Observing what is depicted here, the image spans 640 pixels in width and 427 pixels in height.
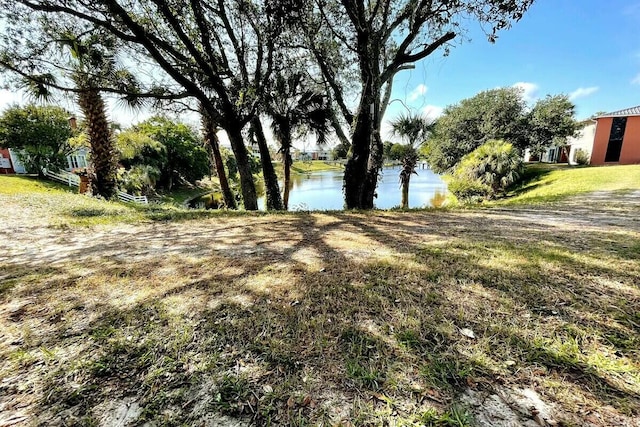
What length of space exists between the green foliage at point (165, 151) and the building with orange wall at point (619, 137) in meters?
28.5

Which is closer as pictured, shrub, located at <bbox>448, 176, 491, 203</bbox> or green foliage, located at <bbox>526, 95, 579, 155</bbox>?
shrub, located at <bbox>448, 176, 491, 203</bbox>

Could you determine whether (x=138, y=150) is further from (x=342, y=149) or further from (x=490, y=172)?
(x=490, y=172)

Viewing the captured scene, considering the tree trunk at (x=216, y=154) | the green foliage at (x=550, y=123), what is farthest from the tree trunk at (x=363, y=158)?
the green foliage at (x=550, y=123)

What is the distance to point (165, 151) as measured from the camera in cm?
2300

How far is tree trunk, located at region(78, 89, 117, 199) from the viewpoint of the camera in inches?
374

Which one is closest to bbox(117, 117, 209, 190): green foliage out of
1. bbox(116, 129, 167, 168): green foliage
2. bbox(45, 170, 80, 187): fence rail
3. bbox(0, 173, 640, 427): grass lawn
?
bbox(116, 129, 167, 168): green foliage

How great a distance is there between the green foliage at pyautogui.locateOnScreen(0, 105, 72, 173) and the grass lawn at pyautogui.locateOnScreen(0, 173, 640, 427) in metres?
23.2

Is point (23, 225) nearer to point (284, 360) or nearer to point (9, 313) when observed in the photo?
point (9, 313)

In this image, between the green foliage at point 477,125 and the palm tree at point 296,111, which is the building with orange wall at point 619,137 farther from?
the palm tree at point 296,111

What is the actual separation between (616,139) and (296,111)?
22.9 meters

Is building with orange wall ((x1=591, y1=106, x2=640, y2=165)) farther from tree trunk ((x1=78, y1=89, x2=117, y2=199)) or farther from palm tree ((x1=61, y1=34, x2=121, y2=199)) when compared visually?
tree trunk ((x1=78, y1=89, x2=117, y2=199))

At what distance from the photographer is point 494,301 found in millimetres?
1842

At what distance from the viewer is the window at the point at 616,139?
59.0ft

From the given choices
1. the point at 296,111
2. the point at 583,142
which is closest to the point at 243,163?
the point at 296,111
